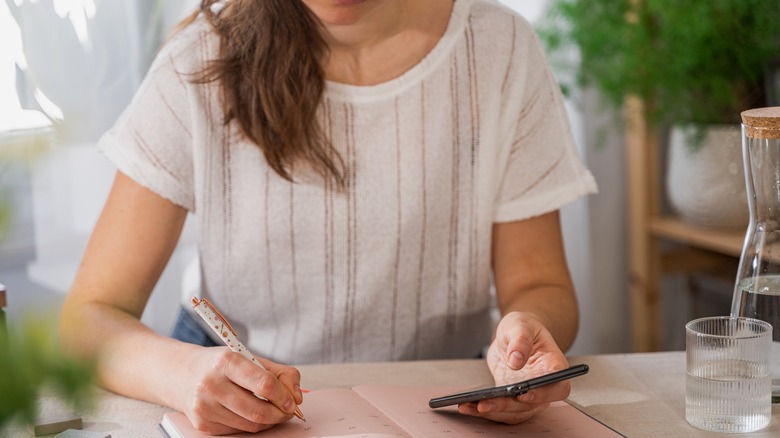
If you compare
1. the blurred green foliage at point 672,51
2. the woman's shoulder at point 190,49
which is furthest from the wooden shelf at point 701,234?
the woman's shoulder at point 190,49

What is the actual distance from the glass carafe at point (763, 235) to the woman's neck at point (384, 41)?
492 millimetres

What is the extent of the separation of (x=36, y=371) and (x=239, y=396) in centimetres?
50

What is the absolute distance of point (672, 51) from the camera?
198 cm

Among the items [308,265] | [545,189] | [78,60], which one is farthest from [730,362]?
[78,60]

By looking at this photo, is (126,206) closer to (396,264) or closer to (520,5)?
(396,264)

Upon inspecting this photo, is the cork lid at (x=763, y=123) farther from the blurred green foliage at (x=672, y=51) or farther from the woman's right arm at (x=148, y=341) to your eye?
the blurred green foliage at (x=672, y=51)

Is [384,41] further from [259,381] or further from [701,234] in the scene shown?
[701,234]

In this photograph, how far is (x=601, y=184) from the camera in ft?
7.97

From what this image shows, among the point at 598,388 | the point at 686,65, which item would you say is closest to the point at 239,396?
the point at 598,388

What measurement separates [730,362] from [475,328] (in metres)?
0.53

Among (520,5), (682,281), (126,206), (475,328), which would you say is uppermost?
(520,5)

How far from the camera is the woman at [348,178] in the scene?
1165 millimetres

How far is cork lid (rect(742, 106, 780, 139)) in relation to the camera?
2.73 ft

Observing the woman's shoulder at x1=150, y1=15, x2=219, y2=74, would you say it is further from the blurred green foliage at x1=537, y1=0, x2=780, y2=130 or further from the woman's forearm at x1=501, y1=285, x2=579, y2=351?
the blurred green foliage at x1=537, y1=0, x2=780, y2=130
